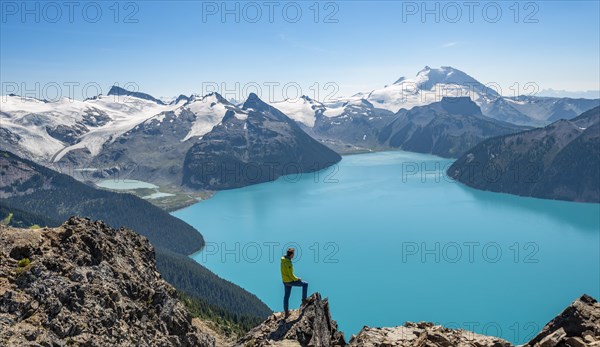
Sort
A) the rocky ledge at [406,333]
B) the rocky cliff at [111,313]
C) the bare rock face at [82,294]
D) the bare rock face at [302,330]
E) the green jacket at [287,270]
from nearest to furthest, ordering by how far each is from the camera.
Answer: the rocky ledge at [406,333] → the rocky cliff at [111,313] → the bare rock face at [82,294] → the bare rock face at [302,330] → the green jacket at [287,270]

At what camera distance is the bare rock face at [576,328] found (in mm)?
16078

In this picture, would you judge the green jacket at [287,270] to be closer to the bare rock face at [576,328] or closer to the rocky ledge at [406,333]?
the rocky ledge at [406,333]

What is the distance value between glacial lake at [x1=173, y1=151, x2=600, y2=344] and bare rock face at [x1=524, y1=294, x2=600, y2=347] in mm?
56803

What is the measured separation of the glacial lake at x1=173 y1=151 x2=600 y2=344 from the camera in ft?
271

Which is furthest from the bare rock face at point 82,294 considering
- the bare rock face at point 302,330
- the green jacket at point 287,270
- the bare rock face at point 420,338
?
the bare rock face at point 420,338

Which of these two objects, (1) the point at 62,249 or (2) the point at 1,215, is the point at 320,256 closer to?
(2) the point at 1,215

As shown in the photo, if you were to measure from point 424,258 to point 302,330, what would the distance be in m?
97.7

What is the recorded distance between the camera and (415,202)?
185000 mm

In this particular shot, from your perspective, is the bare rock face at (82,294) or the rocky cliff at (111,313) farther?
the bare rock face at (82,294)

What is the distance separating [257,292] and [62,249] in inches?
3232

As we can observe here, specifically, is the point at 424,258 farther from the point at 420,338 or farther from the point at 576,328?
the point at 576,328

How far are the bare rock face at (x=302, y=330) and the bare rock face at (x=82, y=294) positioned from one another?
16.1ft

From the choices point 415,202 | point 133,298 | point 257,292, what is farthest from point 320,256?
point 133,298

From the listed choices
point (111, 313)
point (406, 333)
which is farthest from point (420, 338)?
point (111, 313)
